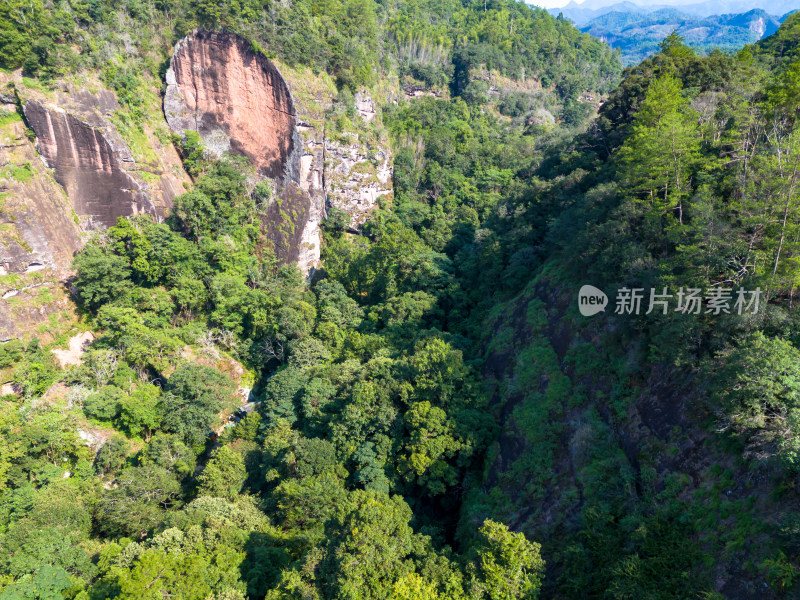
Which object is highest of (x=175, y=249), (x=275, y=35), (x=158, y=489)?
(x=275, y=35)

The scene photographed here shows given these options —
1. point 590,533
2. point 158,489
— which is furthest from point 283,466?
point 590,533

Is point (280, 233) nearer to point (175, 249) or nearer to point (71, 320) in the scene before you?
point (175, 249)

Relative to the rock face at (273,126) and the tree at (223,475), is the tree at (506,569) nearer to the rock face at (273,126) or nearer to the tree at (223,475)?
the tree at (223,475)

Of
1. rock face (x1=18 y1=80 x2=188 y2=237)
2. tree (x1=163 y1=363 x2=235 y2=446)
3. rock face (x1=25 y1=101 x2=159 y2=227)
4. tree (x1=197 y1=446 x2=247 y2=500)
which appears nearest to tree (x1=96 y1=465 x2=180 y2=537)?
tree (x1=197 y1=446 x2=247 y2=500)

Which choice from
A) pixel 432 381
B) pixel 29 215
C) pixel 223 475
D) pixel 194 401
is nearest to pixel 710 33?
pixel 432 381

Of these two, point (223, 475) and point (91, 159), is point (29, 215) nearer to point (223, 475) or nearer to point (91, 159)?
point (91, 159)

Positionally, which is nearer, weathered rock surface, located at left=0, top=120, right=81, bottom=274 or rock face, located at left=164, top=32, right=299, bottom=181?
weathered rock surface, located at left=0, top=120, right=81, bottom=274

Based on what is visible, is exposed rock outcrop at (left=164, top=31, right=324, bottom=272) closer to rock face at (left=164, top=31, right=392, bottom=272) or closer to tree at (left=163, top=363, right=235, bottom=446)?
rock face at (left=164, top=31, right=392, bottom=272)
